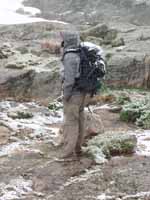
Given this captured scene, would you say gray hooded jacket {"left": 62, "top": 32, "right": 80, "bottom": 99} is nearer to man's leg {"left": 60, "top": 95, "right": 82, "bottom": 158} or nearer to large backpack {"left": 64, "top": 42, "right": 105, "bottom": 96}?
large backpack {"left": 64, "top": 42, "right": 105, "bottom": 96}

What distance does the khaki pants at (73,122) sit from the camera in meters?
8.77

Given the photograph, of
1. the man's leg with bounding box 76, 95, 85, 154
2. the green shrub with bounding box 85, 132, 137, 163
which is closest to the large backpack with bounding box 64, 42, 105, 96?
the man's leg with bounding box 76, 95, 85, 154

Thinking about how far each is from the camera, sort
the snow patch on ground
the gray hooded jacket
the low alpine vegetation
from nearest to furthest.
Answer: the snow patch on ground → the gray hooded jacket → the low alpine vegetation

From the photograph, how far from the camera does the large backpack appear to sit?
8.51m

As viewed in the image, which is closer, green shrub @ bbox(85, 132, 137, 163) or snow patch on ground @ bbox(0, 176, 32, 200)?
snow patch on ground @ bbox(0, 176, 32, 200)

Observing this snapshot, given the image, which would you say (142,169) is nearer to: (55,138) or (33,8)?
(55,138)

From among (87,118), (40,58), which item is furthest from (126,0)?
(87,118)

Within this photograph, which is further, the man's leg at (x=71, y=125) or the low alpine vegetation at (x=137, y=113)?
the low alpine vegetation at (x=137, y=113)

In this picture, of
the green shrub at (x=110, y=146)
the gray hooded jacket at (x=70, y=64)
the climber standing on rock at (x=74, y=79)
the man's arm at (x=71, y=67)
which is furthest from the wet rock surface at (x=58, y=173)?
the man's arm at (x=71, y=67)

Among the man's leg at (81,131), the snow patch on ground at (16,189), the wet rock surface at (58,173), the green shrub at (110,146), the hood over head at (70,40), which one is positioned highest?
the hood over head at (70,40)

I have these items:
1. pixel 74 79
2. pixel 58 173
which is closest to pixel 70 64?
pixel 74 79

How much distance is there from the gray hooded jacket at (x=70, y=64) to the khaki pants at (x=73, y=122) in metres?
0.15

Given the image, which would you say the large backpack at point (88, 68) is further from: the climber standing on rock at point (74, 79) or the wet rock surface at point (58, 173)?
the wet rock surface at point (58, 173)

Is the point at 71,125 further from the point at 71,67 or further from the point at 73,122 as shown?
the point at 71,67
